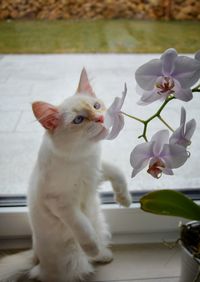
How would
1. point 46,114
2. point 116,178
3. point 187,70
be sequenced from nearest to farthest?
point 187,70 < point 46,114 < point 116,178

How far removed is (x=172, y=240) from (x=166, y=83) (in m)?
0.63

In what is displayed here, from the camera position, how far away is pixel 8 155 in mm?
1128

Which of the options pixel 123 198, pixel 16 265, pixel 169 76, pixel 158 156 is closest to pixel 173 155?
pixel 158 156

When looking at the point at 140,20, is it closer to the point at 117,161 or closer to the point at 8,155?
the point at 117,161

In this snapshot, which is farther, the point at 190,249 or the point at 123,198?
the point at 123,198

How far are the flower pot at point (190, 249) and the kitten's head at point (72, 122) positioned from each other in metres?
0.28

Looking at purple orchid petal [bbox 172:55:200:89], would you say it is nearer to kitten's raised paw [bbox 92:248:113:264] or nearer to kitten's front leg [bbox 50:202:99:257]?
kitten's front leg [bbox 50:202:99:257]

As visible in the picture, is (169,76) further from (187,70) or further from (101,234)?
(101,234)

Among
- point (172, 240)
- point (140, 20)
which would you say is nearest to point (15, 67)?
point (140, 20)

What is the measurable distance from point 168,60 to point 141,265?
629 millimetres

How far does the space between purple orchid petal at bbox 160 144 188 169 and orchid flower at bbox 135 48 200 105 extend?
0.08 m

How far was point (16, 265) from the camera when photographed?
96cm

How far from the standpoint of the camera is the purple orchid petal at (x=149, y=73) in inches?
23.4

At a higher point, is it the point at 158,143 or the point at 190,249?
the point at 158,143
